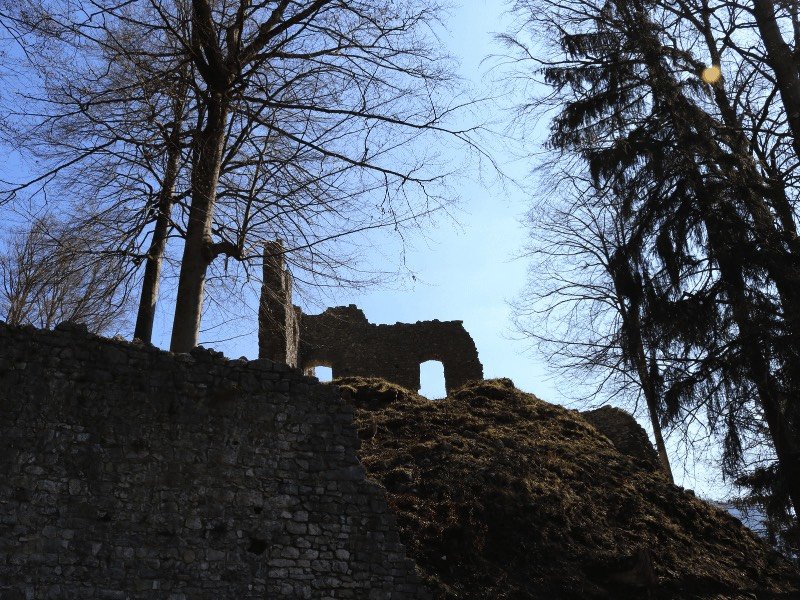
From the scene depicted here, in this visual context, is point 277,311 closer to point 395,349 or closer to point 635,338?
point 635,338

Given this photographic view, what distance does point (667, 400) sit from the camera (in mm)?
11367

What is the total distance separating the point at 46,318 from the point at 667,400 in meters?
13.4

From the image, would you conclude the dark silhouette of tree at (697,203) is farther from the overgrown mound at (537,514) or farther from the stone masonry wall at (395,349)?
the stone masonry wall at (395,349)

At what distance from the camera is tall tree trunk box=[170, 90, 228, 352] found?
37.2 feet

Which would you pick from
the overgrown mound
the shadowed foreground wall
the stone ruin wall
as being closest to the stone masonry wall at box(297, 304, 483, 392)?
the stone ruin wall

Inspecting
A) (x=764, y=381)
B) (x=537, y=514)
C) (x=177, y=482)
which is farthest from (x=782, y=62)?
(x=177, y=482)

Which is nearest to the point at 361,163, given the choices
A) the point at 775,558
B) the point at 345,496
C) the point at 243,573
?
A: the point at 345,496

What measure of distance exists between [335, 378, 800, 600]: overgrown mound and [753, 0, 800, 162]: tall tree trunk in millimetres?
5662

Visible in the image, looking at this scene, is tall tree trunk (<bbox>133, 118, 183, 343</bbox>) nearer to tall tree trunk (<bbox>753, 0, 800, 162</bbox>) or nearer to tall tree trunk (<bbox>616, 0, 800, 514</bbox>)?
tall tree trunk (<bbox>616, 0, 800, 514</bbox>)

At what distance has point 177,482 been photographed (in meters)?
8.31

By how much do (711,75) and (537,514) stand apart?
24.3ft

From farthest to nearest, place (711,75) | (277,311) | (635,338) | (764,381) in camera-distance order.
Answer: (277,311), (711,75), (635,338), (764,381)

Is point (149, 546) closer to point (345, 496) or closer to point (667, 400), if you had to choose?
point (345, 496)

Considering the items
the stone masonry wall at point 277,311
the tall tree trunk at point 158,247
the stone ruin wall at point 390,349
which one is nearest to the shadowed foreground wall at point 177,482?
the stone masonry wall at point 277,311
